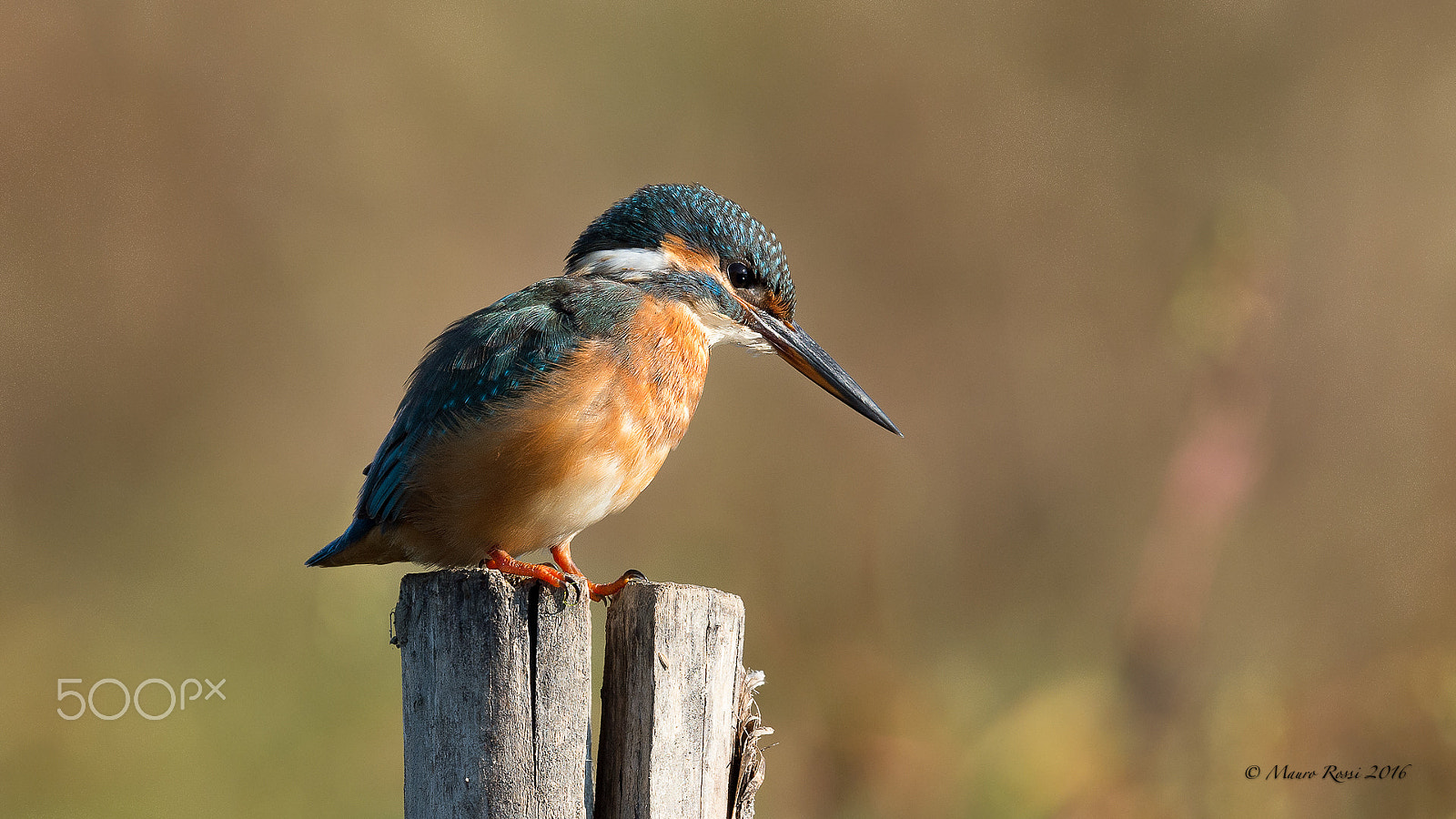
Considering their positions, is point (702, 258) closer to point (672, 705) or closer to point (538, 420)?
point (538, 420)

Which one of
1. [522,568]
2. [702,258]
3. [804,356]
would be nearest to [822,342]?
[804,356]

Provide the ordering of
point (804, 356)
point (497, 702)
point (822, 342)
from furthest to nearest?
point (822, 342), point (804, 356), point (497, 702)

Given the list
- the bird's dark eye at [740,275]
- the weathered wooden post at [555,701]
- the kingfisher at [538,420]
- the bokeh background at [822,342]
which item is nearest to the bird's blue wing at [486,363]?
the kingfisher at [538,420]

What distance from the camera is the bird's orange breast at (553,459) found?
90.8 inches

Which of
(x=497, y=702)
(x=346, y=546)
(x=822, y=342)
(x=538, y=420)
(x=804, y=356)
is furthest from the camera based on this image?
(x=822, y=342)

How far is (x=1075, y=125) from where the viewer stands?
5.52 meters

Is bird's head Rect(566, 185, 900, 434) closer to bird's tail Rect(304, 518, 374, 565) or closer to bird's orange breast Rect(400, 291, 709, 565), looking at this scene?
bird's orange breast Rect(400, 291, 709, 565)

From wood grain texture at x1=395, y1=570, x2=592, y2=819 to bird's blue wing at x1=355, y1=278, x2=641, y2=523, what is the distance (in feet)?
2.05

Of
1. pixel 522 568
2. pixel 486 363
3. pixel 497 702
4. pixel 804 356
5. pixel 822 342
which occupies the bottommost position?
pixel 497 702

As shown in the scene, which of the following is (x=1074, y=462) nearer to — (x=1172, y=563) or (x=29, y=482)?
(x=1172, y=563)

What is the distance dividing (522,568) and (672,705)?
0.51m

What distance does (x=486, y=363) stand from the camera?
236cm

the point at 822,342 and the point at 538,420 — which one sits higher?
the point at 822,342

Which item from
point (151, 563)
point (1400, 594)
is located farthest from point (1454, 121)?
point (151, 563)
